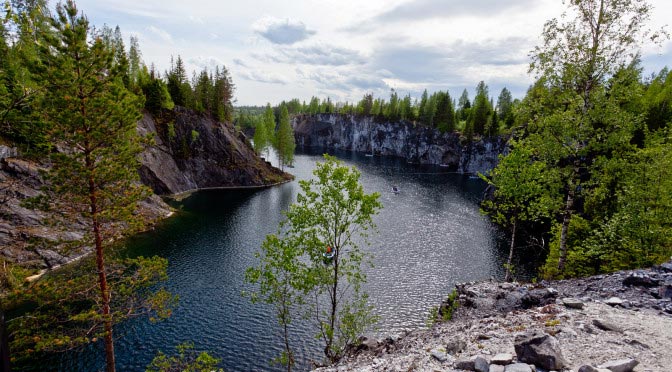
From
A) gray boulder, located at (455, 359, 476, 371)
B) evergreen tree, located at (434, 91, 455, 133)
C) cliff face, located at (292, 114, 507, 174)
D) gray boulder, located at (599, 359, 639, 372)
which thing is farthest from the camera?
evergreen tree, located at (434, 91, 455, 133)

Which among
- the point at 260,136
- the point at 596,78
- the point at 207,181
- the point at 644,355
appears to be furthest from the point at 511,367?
the point at 260,136

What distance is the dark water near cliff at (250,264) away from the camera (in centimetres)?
2811

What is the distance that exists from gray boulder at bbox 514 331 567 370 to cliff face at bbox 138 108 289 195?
260ft

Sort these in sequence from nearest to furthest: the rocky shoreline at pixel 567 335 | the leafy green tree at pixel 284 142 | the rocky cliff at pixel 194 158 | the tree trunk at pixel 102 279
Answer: the rocky shoreline at pixel 567 335 → the tree trunk at pixel 102 279 → the rocky cliff at pixel 194 158 → the leafy green tree at pixel 284 142

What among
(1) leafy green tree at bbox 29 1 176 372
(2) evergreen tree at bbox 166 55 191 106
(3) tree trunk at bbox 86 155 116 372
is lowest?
(3) tree trunk at bbox 86 155 116 372

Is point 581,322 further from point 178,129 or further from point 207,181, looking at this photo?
point 178,129

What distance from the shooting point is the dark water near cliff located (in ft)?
92.2

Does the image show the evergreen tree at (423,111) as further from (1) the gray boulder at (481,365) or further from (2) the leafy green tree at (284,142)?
(1) the gray boulder at (481,365)

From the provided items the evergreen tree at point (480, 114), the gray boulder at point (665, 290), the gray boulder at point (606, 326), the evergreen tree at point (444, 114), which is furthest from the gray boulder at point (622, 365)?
the evergreen tree at point (444, 114)

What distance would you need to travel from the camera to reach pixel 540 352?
28.4 ft

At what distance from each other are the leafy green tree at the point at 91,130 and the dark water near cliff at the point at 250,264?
13572mm

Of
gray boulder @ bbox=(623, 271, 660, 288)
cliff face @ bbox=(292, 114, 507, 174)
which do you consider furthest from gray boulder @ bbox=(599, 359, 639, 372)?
cliff face @ bbox=(292, 114, 507, 174)

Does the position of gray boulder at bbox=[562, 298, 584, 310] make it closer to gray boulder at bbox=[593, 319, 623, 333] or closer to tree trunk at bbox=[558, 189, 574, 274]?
gray boulder at bbox=[593, 319, 623, 333]

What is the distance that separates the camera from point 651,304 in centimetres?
1234
